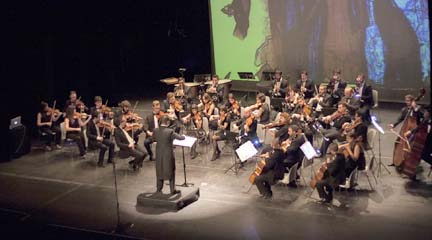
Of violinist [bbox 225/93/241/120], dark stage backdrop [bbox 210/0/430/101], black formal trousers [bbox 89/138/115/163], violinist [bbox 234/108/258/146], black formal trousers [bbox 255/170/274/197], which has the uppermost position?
dark stage backdrop [bbox 210/0/430/101]

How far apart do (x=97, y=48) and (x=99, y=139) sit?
745 centimetres

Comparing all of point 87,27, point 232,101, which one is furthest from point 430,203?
point 87,27

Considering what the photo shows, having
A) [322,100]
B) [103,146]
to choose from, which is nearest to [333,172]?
[322,100]

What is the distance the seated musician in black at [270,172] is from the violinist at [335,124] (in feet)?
6.49

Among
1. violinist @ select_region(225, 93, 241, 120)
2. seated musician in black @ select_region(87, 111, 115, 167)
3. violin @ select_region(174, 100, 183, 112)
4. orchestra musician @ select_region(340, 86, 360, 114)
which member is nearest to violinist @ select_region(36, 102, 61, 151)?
seated musician in black @ select_region(87, 111, 115, 167)

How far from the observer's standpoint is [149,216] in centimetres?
1112

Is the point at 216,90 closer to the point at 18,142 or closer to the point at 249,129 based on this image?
the point at 249,129

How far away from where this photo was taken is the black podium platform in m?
11.3

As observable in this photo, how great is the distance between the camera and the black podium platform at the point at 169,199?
11297 millimetres

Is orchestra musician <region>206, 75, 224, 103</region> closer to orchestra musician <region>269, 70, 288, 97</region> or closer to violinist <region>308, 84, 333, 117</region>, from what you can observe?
orchestra musician <region>269, 70, 288, 97</region>

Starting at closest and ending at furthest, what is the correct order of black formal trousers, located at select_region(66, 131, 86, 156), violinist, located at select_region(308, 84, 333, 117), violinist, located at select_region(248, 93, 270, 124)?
1. violinist, located at select_region(248, 93, 270, 124)
2. black formal trousers, located at select_region(66, 131, 86, 156)
3. violinist, located at select_region(308, 84, 333, 117)

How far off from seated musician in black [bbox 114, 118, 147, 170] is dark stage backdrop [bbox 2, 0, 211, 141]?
2.94 meters

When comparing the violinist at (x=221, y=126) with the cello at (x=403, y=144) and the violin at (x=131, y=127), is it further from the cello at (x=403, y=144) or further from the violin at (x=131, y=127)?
the cello at (x=403, y=144)

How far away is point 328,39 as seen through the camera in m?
18.6
